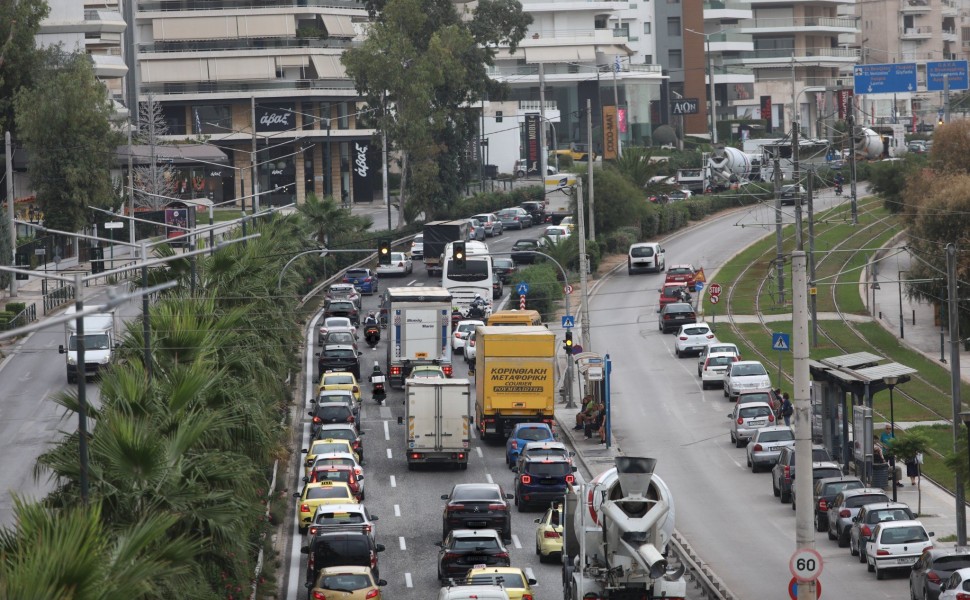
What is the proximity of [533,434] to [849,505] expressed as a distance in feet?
39.2

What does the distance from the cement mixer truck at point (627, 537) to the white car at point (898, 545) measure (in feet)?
28.3

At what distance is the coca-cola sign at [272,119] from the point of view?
397 ft

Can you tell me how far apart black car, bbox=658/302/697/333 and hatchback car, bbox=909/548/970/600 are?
39438mm

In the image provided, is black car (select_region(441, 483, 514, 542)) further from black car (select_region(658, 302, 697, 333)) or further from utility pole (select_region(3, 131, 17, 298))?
utility pole (select_region(3, 131, 17, 298))

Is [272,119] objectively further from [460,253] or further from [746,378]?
[746,378]

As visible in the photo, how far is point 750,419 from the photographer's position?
160ft

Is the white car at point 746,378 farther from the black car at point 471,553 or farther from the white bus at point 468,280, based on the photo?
the black car at point 471,553

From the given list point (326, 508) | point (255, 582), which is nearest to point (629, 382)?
point (326, 508)

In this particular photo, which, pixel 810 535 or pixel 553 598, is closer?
pixel 810 535

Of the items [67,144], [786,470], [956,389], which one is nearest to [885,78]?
[67,144]

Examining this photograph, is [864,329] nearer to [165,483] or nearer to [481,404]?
[481,404]

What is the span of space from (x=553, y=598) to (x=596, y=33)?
123 m

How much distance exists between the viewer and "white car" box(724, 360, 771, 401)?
5472 cm

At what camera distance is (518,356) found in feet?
159
